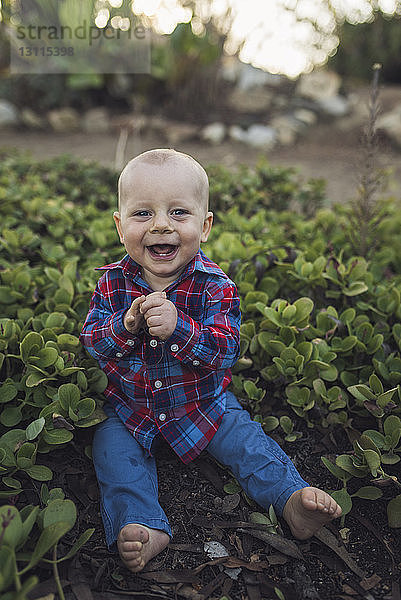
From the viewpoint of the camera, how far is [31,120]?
949 centimetres

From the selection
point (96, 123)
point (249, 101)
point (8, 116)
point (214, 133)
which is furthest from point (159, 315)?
point (249, 101)

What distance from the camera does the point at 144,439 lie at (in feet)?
6.47

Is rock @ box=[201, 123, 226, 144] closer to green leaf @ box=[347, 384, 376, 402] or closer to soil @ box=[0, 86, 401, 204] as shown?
soil @ box=[0, 86, 401, 204]

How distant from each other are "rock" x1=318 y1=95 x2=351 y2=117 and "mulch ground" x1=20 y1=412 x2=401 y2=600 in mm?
9021

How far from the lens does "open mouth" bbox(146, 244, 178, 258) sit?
73.8 inches

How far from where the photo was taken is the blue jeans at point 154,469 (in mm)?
1796

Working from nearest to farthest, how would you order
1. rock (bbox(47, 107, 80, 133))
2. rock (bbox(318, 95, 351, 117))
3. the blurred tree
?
rock (bbox(47, 107, 80, 133)), rock (bbox(318, 95, 351, 117)), the blurred tree

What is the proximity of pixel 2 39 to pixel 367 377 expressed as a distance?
10066mm

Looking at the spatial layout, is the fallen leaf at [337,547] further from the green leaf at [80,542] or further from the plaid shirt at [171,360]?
the green leaf at [80,542]

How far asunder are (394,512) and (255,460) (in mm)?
484

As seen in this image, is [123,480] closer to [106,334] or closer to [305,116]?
[106,334]

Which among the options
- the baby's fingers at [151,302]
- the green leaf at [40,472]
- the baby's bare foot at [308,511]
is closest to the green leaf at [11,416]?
the green leaf at [40,472]

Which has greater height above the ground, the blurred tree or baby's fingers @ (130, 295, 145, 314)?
the blurred tree

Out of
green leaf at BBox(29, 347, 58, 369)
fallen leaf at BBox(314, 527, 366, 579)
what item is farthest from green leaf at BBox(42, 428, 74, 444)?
fallen leaf at BBox(314, 527, 366, 579)
